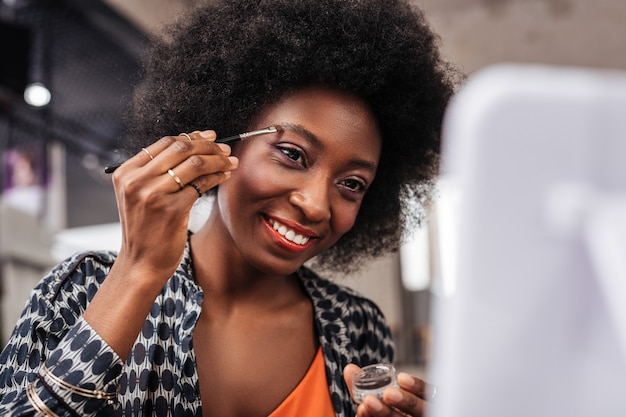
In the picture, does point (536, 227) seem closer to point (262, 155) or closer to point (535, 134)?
Answer: point (535, 134)

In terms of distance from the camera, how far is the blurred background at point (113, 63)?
3354 millimetres

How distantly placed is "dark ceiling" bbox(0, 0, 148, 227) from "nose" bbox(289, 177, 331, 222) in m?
1.95

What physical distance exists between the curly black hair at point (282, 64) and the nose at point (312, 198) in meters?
0.20

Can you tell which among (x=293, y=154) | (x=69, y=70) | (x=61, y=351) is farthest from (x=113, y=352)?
(x=69, y=70)

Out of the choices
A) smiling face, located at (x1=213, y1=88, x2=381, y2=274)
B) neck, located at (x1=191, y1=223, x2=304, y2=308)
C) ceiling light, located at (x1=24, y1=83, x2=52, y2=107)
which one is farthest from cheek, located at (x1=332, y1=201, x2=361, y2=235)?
ceiling light, located at (x1=24, y1=83, x2=52, y2=107)

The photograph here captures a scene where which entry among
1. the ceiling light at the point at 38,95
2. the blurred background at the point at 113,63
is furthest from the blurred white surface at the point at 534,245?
the ceiling light at the point at 38,95

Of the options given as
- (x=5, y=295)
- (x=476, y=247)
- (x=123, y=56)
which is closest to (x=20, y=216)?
(x=5, y=295)

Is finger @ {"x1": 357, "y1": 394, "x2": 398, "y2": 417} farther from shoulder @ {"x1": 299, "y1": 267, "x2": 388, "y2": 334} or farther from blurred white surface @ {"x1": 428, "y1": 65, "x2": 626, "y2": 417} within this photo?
shoulder @ {"x1": 299, "y1": 267, "x2": 388, "y2": 334}

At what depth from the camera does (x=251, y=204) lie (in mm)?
1126

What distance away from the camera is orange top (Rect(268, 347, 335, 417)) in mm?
1222

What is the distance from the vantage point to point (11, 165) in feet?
12.3

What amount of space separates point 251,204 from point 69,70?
309cm

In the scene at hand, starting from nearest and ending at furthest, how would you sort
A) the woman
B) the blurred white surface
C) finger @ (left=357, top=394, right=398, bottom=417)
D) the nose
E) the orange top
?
the blurred white surface < finger @ (left=357, top=394, right=398, bottom=417) < the woman < the nose < the orange top

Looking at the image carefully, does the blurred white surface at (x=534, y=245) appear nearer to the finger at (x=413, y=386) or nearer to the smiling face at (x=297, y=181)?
the finger at (x=413, y=386)
